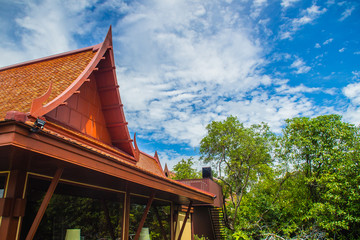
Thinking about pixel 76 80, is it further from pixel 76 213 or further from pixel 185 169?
pixel 185 169

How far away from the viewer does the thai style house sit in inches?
133

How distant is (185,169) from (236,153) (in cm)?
626

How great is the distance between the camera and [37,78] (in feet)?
20.5

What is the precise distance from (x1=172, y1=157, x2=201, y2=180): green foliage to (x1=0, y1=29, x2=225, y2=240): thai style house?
594 inches

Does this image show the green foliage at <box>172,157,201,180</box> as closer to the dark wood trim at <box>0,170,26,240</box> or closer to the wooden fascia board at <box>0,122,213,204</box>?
the wooden fascia board at <box>0,122,213,204</box>

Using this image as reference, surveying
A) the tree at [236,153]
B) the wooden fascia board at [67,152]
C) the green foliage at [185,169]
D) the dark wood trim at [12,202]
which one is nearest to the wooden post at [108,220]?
the wooden fascia board at [67,152]

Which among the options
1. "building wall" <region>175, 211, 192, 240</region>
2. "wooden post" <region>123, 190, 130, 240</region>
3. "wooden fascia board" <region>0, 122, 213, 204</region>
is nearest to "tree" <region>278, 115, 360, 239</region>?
"building wall" <region>175, 211, 192, 240</region>

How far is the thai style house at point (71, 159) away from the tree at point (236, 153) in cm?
1081

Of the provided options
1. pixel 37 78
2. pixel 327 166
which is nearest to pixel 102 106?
pixel 37 78

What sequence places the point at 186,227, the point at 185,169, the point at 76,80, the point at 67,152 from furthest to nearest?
1. the point at 185,169
2. the point at 186,227
3. the point at 76,80
4. the point at 67,152

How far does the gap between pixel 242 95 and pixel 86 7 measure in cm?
1710

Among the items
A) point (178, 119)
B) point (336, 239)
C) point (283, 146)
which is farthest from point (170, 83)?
point (336, 239)

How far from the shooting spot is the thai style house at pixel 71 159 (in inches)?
133

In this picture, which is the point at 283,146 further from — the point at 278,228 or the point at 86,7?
the point at 86,7
